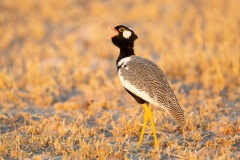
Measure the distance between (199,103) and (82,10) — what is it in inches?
275

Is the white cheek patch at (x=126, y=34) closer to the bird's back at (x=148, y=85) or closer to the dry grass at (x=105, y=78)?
the bird's back at (x=148, y=85)

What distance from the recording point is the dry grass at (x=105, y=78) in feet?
16.4

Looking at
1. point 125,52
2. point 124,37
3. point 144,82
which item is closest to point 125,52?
point 125,52

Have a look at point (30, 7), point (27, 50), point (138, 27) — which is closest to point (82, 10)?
point (30, 7)

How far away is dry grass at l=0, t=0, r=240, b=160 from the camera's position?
5004mm

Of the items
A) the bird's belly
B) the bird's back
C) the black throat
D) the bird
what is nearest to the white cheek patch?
the bird

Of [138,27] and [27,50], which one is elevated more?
[138,27]

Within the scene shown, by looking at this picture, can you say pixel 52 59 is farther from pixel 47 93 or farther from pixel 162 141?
pixel 162 141

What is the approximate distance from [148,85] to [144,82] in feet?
0.17

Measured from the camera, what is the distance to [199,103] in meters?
6.84

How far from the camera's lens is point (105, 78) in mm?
8094

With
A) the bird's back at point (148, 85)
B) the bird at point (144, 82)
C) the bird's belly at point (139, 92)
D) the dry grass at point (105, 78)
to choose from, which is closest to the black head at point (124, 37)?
the bird at point (144, 82)

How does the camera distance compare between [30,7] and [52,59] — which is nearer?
[52,59]

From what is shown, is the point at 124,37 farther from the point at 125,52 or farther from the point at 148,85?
the point at 148,85
